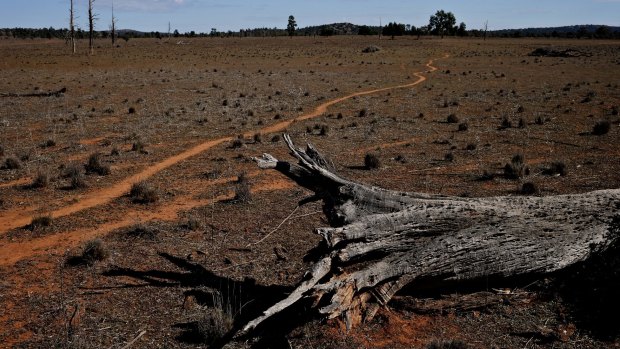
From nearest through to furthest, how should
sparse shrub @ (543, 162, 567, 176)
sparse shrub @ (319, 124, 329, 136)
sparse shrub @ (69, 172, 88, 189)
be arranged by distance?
sparse shrub @ (69, 172, 88, 189)
sparse shrub @ (543, 162, 567, 176)
sparse shrub @ (319, 124, 329, 136)

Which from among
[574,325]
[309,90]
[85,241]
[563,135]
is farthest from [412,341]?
[309,90]

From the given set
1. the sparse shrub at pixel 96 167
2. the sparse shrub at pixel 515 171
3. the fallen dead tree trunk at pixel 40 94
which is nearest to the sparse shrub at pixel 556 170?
the sparse shrub at pixel 515 171

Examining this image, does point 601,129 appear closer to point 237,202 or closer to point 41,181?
point 237,202

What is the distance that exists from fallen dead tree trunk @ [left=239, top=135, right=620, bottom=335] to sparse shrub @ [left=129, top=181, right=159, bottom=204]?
520cm

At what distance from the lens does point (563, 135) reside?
17.9 metres

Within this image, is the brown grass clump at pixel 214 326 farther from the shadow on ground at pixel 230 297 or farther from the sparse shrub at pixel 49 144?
the sparse shrub at pixel 49 144

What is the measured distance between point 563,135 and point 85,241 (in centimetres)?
1675

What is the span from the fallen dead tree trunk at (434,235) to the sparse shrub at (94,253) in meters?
3.25

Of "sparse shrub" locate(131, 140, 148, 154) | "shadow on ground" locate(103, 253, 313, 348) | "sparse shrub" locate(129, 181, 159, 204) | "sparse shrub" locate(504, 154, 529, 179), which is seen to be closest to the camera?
"shadow on ground" locate(103, 253, 313, 348)

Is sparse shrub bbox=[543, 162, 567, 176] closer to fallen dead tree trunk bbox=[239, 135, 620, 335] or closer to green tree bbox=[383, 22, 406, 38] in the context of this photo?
fallen dead tree trunk bbox=[239, 135, 620, 335]

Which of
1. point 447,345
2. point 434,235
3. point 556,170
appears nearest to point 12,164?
point 434,235

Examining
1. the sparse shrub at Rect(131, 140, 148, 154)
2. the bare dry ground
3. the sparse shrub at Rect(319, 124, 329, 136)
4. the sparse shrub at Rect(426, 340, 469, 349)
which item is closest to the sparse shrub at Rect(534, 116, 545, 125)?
the bare dry ground

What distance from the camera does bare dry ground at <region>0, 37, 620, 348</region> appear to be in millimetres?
5887

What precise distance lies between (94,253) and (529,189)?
366 inches
